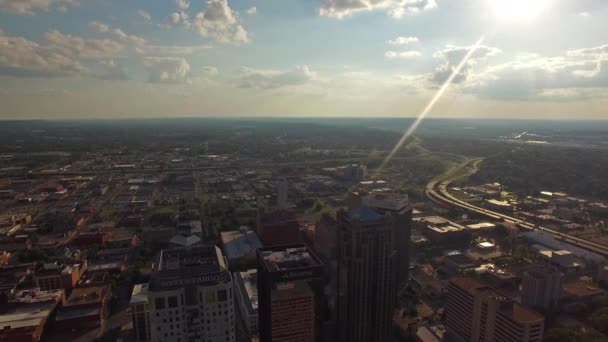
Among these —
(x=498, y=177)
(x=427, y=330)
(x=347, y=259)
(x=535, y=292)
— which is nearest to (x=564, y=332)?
(x=535, y=292)

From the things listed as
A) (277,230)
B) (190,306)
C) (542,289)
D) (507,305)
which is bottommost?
(542,289)

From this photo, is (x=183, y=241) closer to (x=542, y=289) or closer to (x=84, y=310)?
(x=84, y=310)

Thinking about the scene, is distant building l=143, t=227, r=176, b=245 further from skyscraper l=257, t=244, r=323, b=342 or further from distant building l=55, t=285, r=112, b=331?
skyscraper l=257, t=244, r=323, b=342

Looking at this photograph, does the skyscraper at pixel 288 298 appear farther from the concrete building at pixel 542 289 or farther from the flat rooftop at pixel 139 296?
the concrete building at pixel 542 289

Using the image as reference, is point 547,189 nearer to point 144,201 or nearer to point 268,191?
point 268,191

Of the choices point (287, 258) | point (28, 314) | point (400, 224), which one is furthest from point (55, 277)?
point (400, 224)
